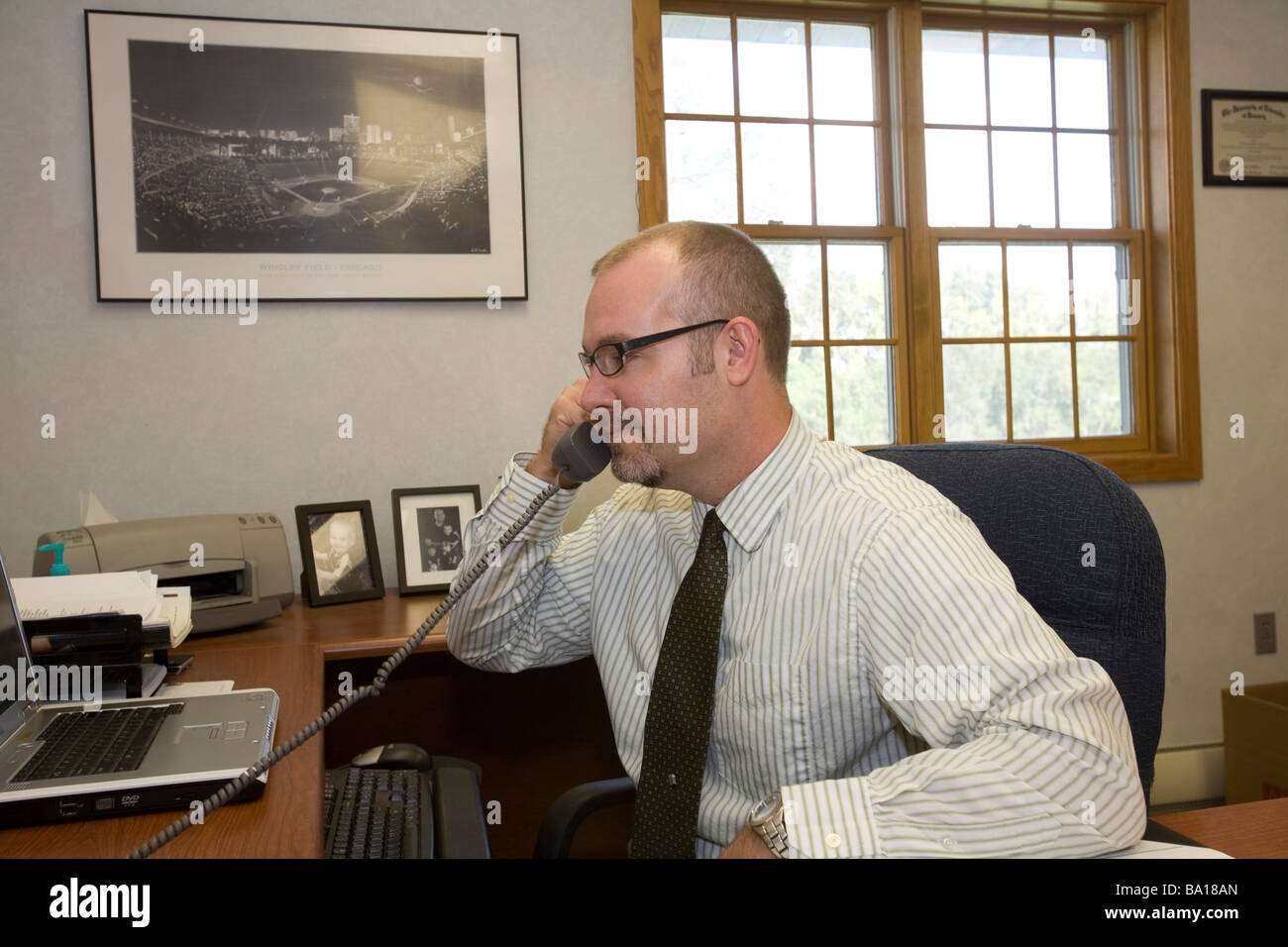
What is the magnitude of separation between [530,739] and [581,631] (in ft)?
2.85

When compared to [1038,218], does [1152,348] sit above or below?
below

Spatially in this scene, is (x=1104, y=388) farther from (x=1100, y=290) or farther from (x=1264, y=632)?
(x=1264, y=632)

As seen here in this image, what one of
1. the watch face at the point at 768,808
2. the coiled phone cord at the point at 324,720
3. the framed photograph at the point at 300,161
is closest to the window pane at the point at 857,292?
the framed photograph at the point at 300,161

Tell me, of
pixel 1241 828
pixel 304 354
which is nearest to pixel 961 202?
pixel 304 354

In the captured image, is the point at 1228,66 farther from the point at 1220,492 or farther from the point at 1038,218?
the point at 1220,492

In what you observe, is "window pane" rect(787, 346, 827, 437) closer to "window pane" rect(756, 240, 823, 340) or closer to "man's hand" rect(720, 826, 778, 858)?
"window pane" rect(756, 240, 823, 340)

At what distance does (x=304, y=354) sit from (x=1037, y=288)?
2173 mm

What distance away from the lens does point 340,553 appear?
2133 mm

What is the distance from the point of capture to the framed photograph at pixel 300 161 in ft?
7.07

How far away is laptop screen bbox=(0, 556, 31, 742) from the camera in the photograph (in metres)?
1.02

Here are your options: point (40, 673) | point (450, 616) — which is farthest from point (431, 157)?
point (40, 673)

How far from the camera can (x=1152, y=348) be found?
288cm

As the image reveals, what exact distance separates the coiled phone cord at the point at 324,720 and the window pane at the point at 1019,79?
228cm

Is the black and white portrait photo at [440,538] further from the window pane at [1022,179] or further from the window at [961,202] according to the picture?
the window pane at [1022,179]
